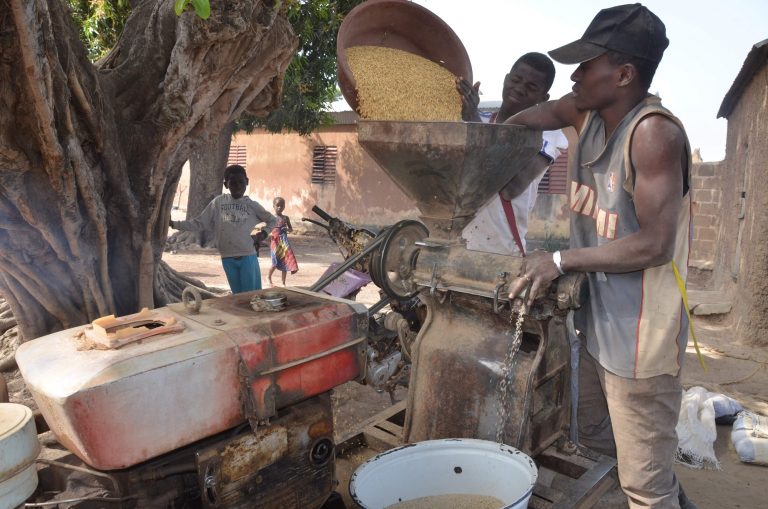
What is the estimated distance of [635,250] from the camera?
6.74 feet

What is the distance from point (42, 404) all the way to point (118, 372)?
1.15 feet

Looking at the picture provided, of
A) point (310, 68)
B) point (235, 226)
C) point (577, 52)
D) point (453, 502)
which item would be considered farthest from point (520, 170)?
point (310, 68)

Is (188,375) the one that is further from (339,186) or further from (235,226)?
(339,186)

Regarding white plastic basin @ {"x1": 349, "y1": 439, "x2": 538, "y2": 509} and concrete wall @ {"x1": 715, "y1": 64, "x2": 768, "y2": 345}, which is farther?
concrete wall @ {"x1": 715, "y1": 64, "x2": 768, "y2": 345}

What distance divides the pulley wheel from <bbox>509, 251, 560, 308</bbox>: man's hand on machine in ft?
2.06

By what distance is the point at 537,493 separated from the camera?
8.38 ft

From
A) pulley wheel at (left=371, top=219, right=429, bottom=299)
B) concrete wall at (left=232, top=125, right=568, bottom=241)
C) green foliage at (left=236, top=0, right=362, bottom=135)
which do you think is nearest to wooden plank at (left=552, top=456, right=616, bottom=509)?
pulley wheel at (left=371, top=219, right=429, bottom=299)

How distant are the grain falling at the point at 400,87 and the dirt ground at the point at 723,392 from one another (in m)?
1.72

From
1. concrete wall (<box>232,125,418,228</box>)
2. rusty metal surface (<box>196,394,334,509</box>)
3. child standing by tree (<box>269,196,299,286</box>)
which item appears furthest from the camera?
concrete wall (<box>232,125,418,228</box>)

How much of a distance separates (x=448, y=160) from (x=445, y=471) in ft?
4.13

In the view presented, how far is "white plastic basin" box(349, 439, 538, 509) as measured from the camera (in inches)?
88.5

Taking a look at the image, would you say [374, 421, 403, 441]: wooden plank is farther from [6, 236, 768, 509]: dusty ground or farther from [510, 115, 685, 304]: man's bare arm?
[510, 115, 685, 304]: man's bare arm

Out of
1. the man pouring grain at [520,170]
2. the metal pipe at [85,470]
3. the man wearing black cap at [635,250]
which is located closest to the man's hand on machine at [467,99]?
the man pouring grain at [520,170]

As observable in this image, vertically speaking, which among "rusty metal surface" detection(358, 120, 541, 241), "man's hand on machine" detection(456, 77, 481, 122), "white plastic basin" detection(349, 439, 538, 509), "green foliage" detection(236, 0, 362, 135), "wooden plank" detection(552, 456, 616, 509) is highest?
"green foliage" detection(236, 0, 362, 135)
